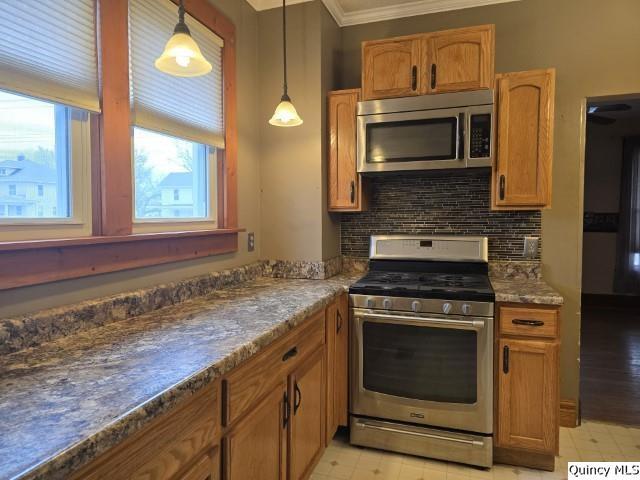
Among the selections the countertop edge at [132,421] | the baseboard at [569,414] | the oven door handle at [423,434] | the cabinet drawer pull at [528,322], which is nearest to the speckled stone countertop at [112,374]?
the countertop edge at [132,421]

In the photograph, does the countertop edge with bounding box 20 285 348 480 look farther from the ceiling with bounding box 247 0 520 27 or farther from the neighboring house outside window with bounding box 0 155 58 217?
the ceiling with bounding box 247 0 520 27

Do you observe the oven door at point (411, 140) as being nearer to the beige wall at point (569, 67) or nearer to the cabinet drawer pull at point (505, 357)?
the beige wall at point (569, 67)

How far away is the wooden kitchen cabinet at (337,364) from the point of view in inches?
80.4

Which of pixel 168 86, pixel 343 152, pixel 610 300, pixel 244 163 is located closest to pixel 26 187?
pixel 168 86

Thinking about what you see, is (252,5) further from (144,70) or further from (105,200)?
(105,200)

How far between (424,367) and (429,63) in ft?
5.33

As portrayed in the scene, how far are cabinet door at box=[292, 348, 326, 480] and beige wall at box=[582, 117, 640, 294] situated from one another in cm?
522

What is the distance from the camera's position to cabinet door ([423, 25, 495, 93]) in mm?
2189

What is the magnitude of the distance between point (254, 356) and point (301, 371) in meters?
0.45

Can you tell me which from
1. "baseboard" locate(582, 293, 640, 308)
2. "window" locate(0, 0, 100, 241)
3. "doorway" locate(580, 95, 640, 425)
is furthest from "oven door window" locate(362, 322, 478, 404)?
"baseboard" locate(582, 293, 640, 308)

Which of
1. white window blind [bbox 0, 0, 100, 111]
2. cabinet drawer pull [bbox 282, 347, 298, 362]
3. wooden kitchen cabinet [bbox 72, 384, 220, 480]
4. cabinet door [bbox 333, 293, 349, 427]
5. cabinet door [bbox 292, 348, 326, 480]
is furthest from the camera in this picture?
cabinet door [bbox 333, 293, 349, 427]

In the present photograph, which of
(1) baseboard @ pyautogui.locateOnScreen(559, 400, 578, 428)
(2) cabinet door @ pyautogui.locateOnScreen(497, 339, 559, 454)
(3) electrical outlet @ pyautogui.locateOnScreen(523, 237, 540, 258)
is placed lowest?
(1) baseboard @ pyautogui.locateOnScreen(559, 400, 578, 428)

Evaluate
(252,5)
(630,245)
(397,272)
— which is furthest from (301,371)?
(630,245)

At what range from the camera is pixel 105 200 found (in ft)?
4.73
